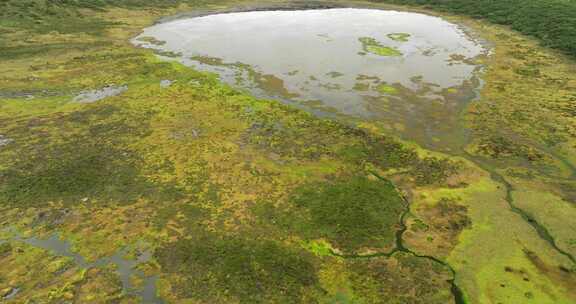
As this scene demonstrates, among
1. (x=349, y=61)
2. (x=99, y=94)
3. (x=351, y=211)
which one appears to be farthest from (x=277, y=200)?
(x=349, y=61)

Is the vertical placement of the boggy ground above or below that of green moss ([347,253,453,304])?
above

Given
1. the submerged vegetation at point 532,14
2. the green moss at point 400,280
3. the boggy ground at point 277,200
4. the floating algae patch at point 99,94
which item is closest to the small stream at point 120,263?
the boggy ground at point 277,200

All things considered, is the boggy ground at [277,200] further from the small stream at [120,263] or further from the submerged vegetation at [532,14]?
the submerged vegetation at [532,14]

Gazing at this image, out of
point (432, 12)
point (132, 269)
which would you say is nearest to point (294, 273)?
point (132, 269)

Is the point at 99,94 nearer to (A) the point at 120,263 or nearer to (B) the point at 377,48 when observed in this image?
(A) the point at 120,263

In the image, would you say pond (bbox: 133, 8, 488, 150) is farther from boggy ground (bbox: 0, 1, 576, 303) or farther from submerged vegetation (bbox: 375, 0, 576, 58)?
submerged vegetation (bbox: 375, 0, 576, 58)

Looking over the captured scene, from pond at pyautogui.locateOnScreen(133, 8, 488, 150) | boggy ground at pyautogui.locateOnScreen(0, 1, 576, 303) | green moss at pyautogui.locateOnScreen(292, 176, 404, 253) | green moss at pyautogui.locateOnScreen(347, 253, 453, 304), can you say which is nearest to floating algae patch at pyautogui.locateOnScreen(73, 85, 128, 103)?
boggy ground at pyautogui.locateOnScreen(0, 1, 576, 303)

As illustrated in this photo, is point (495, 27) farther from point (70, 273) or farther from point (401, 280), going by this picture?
point (70, 273)
